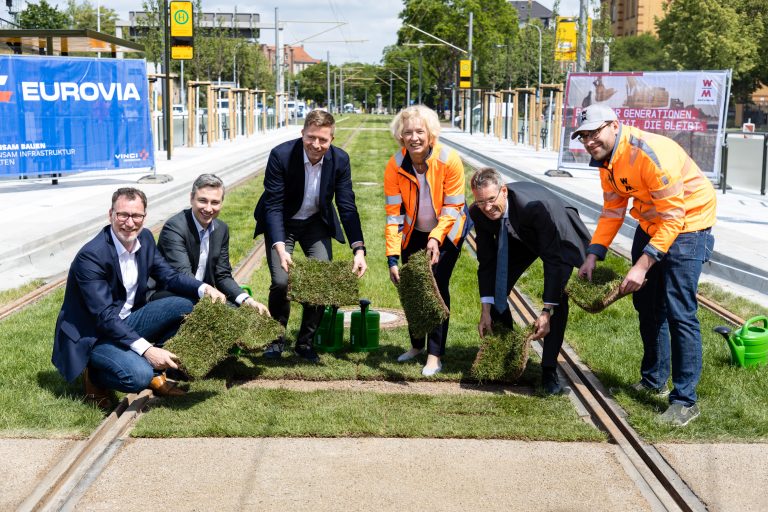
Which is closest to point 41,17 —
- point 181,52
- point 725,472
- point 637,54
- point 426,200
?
point 181,52

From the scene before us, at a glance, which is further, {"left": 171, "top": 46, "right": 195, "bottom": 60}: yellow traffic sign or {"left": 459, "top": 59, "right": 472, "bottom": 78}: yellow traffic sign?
{"left": 459, "top": 59, "right": 472, "bottom": 78}: yellow traffic sign

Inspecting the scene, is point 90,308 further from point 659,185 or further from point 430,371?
point 659,185

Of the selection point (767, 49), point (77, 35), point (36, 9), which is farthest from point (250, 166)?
point (767, 49)

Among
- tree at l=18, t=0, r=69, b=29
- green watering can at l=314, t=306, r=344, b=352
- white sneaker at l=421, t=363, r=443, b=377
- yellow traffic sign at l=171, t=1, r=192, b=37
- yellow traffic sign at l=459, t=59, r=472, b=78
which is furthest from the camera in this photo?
tree at l=18, t=0, r=69, b=29

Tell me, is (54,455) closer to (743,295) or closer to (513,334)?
(513,334)

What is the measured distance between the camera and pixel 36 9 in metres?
62.4

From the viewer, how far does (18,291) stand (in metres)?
9.72

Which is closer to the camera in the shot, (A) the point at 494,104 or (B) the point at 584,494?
(B) the point at 584,494

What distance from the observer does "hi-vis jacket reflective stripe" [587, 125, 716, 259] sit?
218 inches

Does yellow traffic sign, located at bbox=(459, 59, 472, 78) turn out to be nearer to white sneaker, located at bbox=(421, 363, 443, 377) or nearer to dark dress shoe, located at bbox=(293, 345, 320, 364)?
dark dress shoe, located at bbox=(293, 345, 320, 364)

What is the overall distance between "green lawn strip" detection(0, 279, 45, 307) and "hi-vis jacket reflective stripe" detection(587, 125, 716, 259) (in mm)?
6039

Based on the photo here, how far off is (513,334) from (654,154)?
1.67m

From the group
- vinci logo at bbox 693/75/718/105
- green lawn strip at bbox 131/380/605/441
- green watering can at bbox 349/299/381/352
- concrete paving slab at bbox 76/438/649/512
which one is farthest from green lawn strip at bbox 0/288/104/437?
vinci logo at bbox 693/75/718/105

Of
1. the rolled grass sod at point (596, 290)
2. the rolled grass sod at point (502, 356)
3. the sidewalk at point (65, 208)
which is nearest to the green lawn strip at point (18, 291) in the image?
the sidewalk at point (65, 208)
